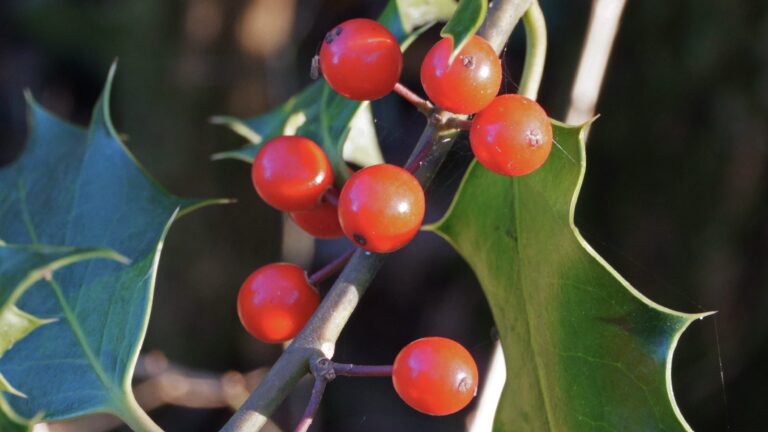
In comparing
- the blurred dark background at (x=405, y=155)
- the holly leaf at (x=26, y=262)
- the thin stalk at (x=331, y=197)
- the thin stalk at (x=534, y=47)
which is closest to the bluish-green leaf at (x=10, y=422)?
the holly leaf at (x=26, y=262)

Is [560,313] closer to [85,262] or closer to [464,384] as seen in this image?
[464,384]

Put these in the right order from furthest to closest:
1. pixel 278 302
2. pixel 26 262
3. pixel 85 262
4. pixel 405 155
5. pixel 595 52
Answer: pixel 405 155 < pixel 595 52 < pixel 85 262 < pixel 278 302 < pixel 26 262

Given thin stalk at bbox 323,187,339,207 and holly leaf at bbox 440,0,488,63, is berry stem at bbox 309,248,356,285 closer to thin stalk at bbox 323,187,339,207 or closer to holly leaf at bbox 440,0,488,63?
thin stalk at bbox 323,187,339,207

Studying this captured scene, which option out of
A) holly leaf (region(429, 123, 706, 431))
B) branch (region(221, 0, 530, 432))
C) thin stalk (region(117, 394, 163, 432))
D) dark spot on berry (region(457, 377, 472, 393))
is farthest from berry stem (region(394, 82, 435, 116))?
thin stalk (region(117, 394, 163, 432))

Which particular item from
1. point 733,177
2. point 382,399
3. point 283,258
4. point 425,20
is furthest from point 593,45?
point 382,399

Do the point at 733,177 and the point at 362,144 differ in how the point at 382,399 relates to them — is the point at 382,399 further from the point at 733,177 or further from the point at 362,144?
the point at 362,144

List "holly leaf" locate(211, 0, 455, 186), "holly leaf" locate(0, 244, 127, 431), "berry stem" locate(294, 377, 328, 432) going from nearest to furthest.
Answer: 1. "holly leaf" locate(0, 244, 127, 431)
2. "berry stem" locate(294, 377, 328, 432)
3. "holly leaf" locate(211, 0, 455, 186)

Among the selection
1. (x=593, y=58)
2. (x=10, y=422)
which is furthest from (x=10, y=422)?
(x=593, y=58)
